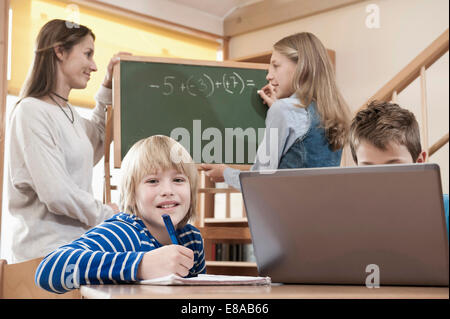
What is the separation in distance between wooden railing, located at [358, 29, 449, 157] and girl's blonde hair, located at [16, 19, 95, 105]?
1186mm

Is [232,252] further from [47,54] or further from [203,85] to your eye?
[47,54]

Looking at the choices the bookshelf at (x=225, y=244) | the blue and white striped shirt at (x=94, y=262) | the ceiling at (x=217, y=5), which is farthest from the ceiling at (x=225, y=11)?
the blue and white striped shirt at (x=94, y=262)

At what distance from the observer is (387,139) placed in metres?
1.22

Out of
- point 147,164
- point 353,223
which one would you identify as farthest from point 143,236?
point 353,223

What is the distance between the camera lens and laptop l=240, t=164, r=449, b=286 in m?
0.67

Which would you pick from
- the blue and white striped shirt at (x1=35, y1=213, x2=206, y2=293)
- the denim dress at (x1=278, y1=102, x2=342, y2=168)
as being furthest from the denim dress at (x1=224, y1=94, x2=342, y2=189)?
the blue and white striped shirt at (x1=35, y1=213, x2=206, y2=293)

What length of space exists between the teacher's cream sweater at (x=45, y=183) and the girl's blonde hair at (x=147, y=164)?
0.71 meters

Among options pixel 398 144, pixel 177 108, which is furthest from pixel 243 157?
pixel 398 144

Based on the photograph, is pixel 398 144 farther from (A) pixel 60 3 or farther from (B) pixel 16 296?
(A) pixel 60 3

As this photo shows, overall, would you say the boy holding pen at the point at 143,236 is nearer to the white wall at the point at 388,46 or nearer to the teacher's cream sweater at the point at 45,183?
the teacher's cream sweater at the point at 45,183

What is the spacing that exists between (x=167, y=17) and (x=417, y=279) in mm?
3489

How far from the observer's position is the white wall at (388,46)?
3.04 m

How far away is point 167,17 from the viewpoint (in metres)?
3.95

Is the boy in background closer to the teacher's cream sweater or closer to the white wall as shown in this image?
the teacher's cream sweater
